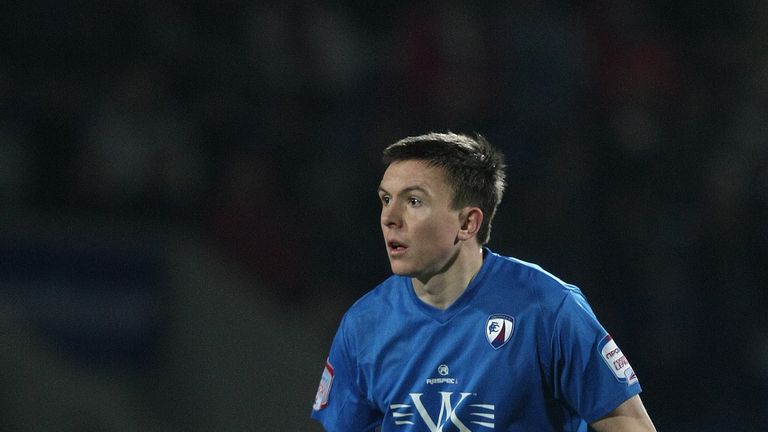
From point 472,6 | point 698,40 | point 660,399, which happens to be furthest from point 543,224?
point 698,40

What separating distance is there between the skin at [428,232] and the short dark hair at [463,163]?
0.08 feet

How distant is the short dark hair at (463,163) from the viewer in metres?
3.53

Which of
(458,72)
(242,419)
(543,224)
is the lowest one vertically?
(242,419)

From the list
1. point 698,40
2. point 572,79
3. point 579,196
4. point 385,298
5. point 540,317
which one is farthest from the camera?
point 698,40

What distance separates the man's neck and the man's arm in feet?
1.95

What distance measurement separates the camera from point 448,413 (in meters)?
3.42

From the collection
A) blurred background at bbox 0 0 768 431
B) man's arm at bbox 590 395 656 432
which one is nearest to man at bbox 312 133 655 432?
man's arm at bbox 590 395 656 432

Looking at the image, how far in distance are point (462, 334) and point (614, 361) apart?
1.55ft

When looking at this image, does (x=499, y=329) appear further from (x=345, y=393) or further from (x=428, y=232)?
(x=345, y=393)

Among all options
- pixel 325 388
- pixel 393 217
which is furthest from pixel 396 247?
pixel 325 388

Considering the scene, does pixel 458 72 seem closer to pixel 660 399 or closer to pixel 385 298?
pixel 660 399

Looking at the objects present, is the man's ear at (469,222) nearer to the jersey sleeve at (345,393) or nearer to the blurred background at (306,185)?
the jersey sleeve at (345,393)

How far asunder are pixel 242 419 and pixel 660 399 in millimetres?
2620

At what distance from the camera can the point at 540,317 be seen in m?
3.34
